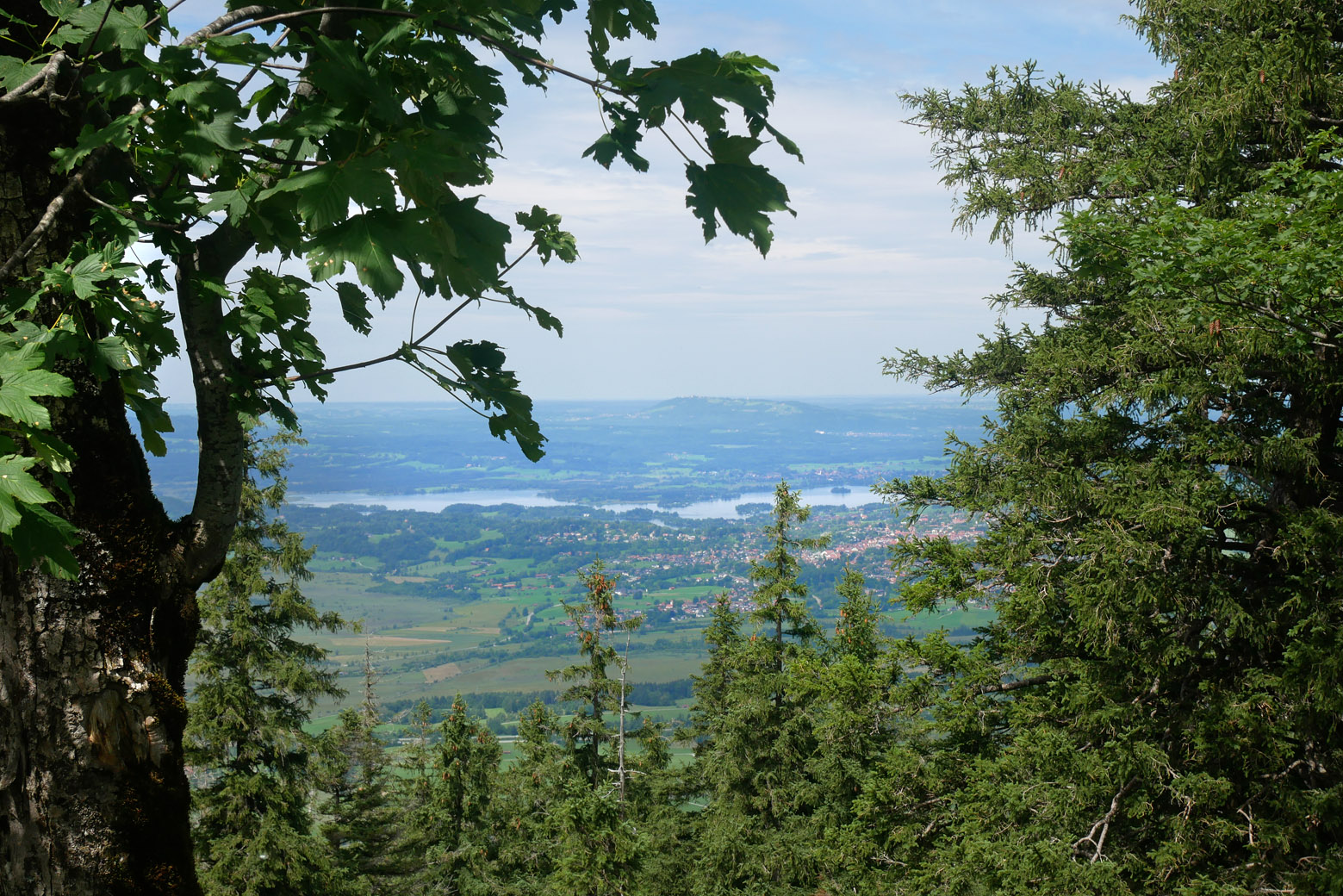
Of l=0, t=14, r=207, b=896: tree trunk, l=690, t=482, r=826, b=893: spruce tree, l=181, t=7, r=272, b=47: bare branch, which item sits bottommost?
l=690, t=482, r=826, b=893: spruce tree

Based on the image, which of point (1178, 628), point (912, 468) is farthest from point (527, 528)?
point (1178, 628)

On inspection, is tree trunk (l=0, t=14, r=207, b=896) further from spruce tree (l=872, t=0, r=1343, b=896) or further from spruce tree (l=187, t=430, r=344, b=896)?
spruce tree (l=187, t=430, r=344, b=896)

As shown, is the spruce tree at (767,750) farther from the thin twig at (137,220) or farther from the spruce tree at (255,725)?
the thin twig at (137,220)

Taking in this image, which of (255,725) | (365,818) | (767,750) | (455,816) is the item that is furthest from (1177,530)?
(455,816)

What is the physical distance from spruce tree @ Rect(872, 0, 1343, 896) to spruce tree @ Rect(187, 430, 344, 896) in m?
9.19

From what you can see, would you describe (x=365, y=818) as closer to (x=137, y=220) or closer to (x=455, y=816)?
(x=455, y=816)

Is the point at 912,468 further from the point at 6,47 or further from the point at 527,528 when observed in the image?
the point at 6,47

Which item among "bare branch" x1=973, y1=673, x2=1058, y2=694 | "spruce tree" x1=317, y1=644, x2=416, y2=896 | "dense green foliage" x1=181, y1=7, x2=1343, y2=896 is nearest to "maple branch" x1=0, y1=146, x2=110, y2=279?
"dense green foliage" x1=181, y1=7, x2=1343, y2=896

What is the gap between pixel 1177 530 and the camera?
7.75m

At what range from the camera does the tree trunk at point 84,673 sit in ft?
6.07

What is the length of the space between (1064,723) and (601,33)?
9.86 m

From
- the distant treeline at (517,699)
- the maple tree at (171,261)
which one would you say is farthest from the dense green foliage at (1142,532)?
the distant treeline at (517,699)

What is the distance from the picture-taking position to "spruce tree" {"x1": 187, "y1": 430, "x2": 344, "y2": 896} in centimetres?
1197

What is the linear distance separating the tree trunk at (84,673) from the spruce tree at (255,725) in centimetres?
1014
